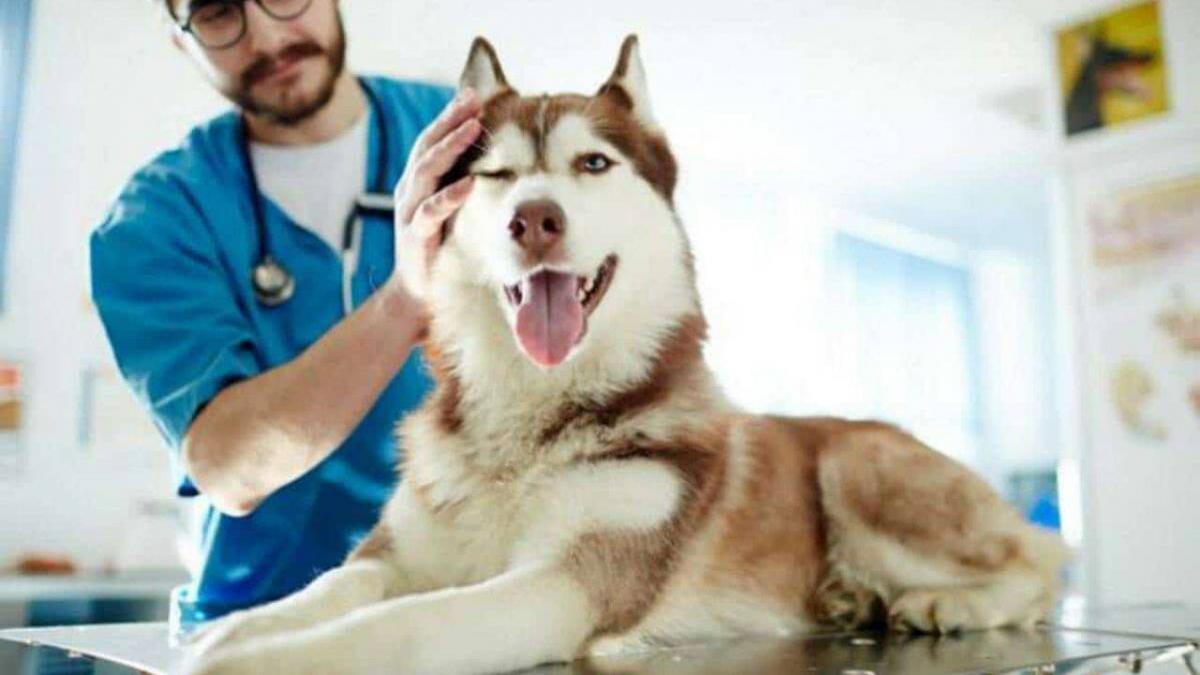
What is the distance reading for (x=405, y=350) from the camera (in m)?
0.94

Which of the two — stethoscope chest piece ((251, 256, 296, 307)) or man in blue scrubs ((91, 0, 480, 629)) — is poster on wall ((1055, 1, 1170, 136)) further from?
stethoscope chest piece ((251, 256, 296, 307))

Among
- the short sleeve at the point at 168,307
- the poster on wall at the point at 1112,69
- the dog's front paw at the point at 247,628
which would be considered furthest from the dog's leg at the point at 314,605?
the poster on wall at the point at 1112,69

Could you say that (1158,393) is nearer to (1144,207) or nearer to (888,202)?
(1144,207)

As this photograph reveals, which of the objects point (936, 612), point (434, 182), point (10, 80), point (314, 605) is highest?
point (10, 80)

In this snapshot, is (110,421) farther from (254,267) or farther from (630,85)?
(630,85)

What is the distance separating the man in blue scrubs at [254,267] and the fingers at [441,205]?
0.83ft

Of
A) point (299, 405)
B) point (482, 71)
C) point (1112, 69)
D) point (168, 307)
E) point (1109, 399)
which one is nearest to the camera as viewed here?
point (482, 71)

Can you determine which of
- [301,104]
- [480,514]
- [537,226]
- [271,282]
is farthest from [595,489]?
[301,104]

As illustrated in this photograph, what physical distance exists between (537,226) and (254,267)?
0.53 m

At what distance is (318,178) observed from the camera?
1.16 meters

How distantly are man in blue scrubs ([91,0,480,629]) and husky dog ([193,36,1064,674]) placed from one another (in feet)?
0.74

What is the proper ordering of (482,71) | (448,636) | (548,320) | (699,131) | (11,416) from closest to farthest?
(448,636) < (548,320) < (482,71) < (11,416) < (699,131)

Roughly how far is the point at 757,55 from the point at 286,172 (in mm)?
1482

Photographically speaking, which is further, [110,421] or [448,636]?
[110,421]
